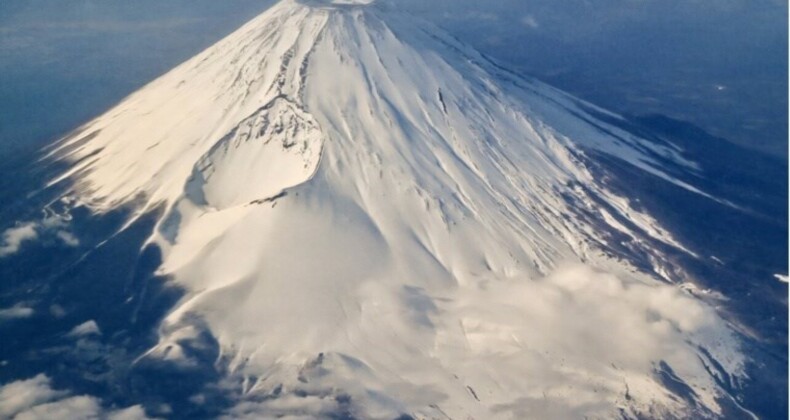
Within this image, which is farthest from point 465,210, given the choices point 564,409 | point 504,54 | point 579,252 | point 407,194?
point 504,54

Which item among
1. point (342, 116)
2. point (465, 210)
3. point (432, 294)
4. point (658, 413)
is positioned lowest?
point (658, 413)

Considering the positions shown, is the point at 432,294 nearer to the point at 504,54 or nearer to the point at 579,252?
the point at 579,252

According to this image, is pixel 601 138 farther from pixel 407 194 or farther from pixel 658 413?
pixel 658 413

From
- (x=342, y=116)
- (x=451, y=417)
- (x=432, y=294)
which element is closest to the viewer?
(x=451, y=417)

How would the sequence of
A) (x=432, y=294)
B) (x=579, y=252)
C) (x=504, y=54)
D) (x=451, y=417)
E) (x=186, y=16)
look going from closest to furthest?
(x=451, y=417) < (x=432, y=294) < (x=579, y=252) < (x=504, y=54) < (x=186, y=16)

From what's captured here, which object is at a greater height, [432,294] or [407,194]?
[407,194]

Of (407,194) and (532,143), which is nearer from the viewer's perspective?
(407,194)

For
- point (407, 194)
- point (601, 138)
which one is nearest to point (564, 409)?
point (407, 194)
